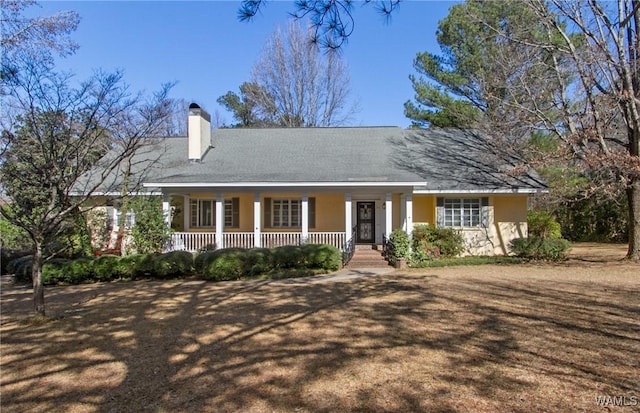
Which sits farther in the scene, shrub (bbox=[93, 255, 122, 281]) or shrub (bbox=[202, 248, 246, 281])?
shrub (bbox=[93, 255, 122, 281])

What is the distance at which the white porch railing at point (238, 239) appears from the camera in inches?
662

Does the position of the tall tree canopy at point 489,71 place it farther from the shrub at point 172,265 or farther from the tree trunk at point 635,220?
the shrub at point 172,265

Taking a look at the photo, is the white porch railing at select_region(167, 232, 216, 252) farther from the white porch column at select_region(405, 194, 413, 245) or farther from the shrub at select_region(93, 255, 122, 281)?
the white porch column at select_region(405, 194, 413, 245)

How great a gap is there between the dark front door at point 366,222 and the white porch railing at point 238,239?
2.08 m

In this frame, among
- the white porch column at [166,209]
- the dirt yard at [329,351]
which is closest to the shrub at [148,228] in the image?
the white porch column at [166,209]

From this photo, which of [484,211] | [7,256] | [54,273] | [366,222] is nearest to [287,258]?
[366,222]

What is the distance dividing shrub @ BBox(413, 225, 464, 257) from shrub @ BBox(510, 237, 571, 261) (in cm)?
213

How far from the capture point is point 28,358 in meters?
5.81

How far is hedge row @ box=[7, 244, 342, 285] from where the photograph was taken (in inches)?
492

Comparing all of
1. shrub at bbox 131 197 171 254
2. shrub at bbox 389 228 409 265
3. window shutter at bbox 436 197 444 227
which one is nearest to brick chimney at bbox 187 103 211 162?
shrub at bbox 131 197 171 254

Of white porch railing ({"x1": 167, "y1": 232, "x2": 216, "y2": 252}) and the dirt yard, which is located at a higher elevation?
white porch railing ({"x1": 167, "y1": 232, "x2": 216, "y2": 252})

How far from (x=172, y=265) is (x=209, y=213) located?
636 cm

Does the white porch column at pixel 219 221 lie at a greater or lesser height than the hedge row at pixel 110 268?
greater

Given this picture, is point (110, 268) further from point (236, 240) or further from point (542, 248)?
point (542, 248)
